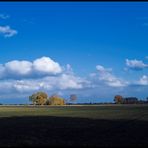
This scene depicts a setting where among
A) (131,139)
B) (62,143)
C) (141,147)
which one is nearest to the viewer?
(141,147)

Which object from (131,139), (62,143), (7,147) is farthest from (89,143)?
(7,147)

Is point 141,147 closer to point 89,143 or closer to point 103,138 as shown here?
point 89,143

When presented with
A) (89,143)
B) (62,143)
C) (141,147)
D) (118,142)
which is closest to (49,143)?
(62,143)

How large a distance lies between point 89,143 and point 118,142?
171cm

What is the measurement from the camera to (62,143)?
23.1 metres

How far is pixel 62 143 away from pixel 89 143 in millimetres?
1538

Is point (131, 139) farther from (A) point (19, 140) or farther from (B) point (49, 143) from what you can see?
(A) point (19, 140)

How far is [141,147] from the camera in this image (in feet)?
67.2

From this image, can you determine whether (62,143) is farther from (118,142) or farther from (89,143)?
(118,142)

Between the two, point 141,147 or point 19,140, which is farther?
point 19,140

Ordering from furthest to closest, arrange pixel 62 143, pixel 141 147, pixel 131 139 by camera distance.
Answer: pixel 131 139 < pixel 62 143 < pixel 141 147

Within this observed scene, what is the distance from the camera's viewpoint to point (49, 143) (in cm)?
2341

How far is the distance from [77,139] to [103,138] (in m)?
1.72

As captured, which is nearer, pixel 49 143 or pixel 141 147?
pixel 141 147
